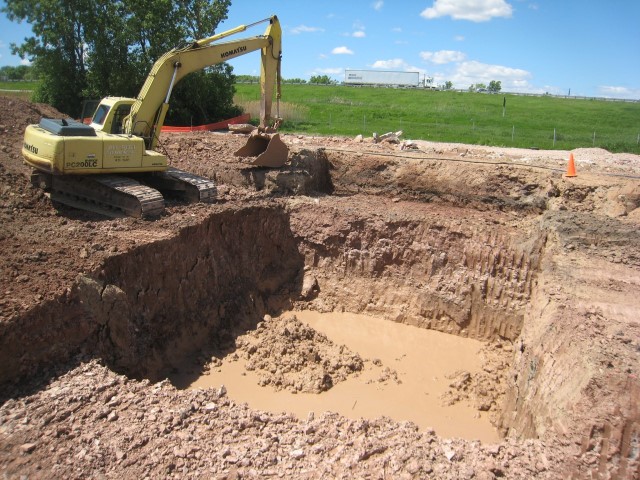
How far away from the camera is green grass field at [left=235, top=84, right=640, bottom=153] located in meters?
27.3

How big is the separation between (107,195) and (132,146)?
1187 mm

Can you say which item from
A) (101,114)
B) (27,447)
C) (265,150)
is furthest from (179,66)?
(27,447)

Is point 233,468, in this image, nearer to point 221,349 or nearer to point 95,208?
point 221,349

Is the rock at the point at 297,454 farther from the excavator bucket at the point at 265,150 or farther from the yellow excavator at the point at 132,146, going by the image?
the excavator bucket at the point at 265,150

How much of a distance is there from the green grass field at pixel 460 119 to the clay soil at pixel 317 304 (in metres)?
10.5

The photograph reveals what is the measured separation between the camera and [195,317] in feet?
33.7

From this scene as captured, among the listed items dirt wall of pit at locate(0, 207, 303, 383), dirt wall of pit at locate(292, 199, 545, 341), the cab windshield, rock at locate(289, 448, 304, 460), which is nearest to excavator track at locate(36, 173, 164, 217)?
dirt wall of pit at locate(0, 207, 303, 383)

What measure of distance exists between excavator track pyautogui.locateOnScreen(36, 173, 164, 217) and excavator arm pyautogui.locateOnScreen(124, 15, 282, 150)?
1.45 m

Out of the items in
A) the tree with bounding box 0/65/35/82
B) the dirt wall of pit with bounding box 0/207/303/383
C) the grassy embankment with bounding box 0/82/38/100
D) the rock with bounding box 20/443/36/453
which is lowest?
the rock with bounding box 20/443/36/453

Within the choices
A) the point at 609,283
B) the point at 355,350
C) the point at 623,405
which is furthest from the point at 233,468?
the point at 609,283

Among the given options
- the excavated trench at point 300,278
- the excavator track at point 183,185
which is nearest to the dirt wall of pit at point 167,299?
the excavated trench at point 300,278

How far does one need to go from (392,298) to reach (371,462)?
20.9 feet

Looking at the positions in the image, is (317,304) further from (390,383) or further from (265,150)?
(265,150)

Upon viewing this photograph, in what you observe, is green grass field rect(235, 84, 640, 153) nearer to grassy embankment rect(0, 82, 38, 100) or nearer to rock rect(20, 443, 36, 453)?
grassy embankment rect(0, 82, 38, 100)
